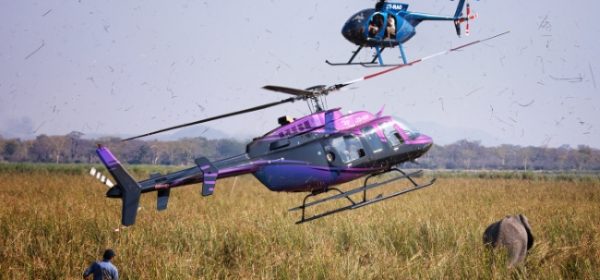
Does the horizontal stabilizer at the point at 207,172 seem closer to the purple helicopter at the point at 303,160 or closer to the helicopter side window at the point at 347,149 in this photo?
the purple helicopter at the point at 303,160

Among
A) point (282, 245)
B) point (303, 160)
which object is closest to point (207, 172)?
point (303, 160)

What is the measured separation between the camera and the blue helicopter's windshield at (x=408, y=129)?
33.7 feet

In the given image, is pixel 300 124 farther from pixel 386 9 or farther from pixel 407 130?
pixel 386 9

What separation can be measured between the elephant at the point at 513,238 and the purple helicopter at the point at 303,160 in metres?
2.73

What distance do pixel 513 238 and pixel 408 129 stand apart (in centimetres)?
301

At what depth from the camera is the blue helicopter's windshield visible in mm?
10281

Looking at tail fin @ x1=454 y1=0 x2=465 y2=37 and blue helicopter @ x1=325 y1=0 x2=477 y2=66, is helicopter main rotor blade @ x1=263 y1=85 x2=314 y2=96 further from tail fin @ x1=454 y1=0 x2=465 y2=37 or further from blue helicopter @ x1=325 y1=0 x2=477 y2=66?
tail fin @ x1=454 y1=0 x2=465 y2=37

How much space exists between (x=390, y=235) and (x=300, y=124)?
200 inches

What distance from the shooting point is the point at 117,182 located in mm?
8031

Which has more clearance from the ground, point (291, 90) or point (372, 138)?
point (291, 90)

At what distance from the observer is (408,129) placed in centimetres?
1038

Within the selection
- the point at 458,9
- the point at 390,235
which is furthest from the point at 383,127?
the point at 458,9

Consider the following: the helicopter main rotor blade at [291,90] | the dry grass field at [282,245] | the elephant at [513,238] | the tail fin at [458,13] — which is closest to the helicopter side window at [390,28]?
the tail fin at [458,13]

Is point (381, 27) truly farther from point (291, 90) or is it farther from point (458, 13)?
point (291, 90)
